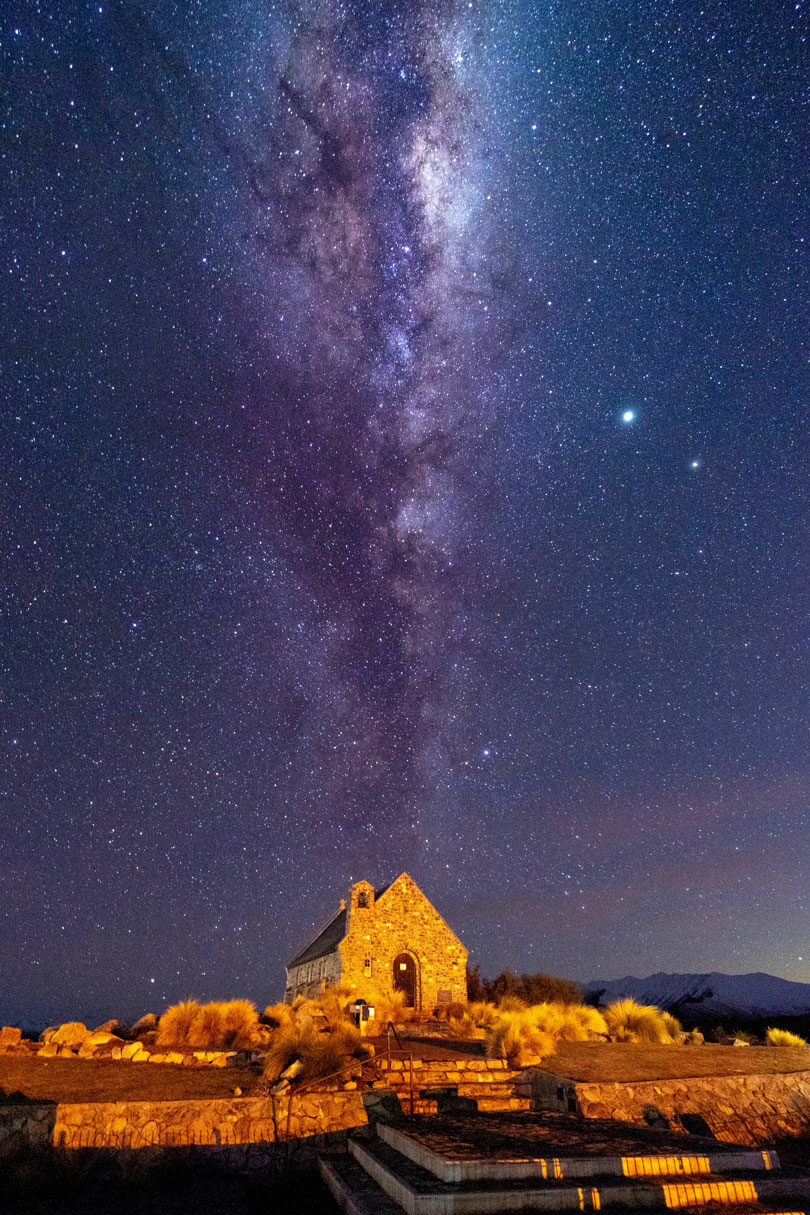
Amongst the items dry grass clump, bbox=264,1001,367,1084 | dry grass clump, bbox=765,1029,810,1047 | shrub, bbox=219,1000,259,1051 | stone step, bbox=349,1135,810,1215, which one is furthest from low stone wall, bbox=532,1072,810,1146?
shrub, bbox=219,1000,259,1051

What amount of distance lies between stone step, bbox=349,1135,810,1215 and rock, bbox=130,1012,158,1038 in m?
16.2

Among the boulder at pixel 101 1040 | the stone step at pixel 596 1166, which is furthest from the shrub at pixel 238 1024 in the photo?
the stone step at pixel 596 1166

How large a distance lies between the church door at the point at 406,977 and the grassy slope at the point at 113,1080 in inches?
704

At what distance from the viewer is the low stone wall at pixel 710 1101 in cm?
934

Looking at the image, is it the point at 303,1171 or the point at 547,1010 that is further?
the point at 547,1010

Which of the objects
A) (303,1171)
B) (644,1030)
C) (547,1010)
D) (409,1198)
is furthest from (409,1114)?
(644,1030)

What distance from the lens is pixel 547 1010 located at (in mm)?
17219

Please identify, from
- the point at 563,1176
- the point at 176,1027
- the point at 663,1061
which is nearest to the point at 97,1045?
the point at 176,1027

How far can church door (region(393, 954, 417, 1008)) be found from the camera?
2831cm

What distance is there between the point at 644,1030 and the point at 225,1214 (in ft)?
46.6

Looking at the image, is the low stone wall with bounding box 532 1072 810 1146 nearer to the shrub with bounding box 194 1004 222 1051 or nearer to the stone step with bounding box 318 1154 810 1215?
the stone step with bounding box 318 1154 810 1215

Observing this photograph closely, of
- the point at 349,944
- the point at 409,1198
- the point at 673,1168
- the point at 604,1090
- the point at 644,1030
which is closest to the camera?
the point at 409,1198

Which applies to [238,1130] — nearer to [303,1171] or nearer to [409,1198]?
[303,1171]

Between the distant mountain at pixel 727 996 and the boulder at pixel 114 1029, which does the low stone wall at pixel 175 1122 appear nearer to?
the boulder at pixel 114 1029
